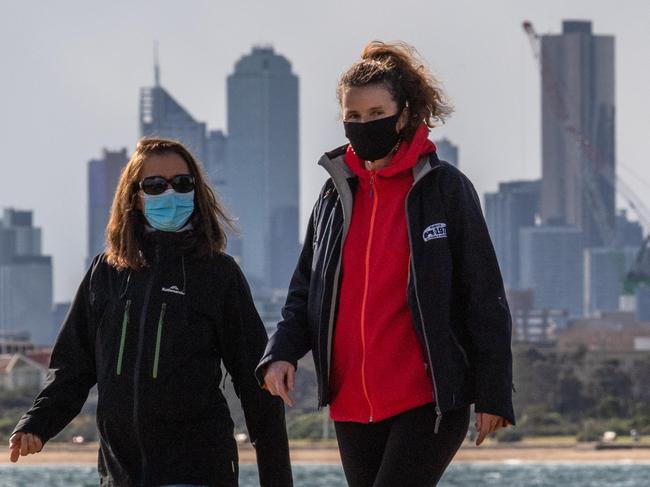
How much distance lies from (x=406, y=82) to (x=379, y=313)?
692 millimetres

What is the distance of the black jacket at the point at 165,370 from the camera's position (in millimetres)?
6539

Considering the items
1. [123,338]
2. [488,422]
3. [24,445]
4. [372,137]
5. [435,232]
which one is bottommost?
[24,445]

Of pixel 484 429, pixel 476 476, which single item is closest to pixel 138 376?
pixel 484 429

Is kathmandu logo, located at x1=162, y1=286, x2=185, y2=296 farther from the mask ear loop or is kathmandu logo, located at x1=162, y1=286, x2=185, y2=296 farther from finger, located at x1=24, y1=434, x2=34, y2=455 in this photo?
finger, located at x1=24, y1=434, x2=34, y2=455

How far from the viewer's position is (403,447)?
6266mm

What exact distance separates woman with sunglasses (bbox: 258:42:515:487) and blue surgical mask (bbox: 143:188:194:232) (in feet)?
1.24

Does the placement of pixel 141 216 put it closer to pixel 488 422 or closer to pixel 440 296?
pixel 440 296

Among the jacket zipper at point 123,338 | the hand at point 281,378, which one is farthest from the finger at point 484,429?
the jacket zipper at point 123,338

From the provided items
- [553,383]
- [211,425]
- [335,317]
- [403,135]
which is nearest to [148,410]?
[211,425]

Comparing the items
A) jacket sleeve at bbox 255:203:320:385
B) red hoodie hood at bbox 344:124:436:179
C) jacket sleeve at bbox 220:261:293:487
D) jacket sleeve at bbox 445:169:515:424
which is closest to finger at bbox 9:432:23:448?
jacket sleeve at bbox 220:261:293:487

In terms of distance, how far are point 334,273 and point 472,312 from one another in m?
0.40

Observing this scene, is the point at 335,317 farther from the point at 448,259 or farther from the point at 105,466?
the point at 105,466

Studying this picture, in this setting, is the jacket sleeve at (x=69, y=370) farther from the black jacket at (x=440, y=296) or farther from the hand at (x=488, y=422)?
the hand at (x=488, y=422)

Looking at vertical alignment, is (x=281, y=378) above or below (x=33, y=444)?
above
